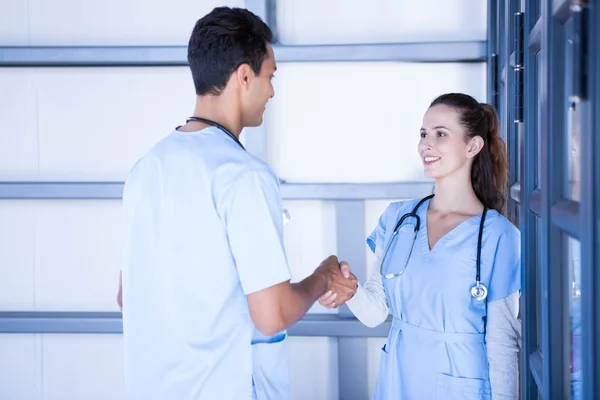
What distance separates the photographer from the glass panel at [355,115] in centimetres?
227

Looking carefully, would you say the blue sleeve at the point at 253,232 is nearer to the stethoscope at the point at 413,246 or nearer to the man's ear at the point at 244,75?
the man's ear at the point at 244,75

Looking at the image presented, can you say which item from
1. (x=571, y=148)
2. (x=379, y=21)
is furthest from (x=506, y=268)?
(x=379, y=21)

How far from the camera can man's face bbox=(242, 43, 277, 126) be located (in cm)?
135

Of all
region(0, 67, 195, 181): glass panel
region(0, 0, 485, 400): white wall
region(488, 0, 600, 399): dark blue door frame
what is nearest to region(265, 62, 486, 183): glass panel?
region(0, 0, 485, 400): white wall

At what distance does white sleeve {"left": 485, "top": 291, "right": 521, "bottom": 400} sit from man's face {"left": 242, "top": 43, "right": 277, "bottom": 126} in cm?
75

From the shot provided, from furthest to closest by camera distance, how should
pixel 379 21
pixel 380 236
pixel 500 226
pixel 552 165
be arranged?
pixel 379 21
pixel 380 236
pixel 500 226
pixel 552 165

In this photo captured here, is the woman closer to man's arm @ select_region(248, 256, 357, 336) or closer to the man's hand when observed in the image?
the man's hand

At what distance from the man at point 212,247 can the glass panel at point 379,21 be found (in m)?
0.97

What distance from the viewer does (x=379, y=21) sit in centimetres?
226

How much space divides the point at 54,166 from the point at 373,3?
132cm

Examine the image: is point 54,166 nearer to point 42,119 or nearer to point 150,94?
point 42,119

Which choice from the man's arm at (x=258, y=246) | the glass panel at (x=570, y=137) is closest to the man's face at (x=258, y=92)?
the man's arm at (x=258, y=246)

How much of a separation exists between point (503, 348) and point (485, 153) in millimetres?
547

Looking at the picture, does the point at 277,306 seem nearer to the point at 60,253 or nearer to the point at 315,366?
the point at 315,366
